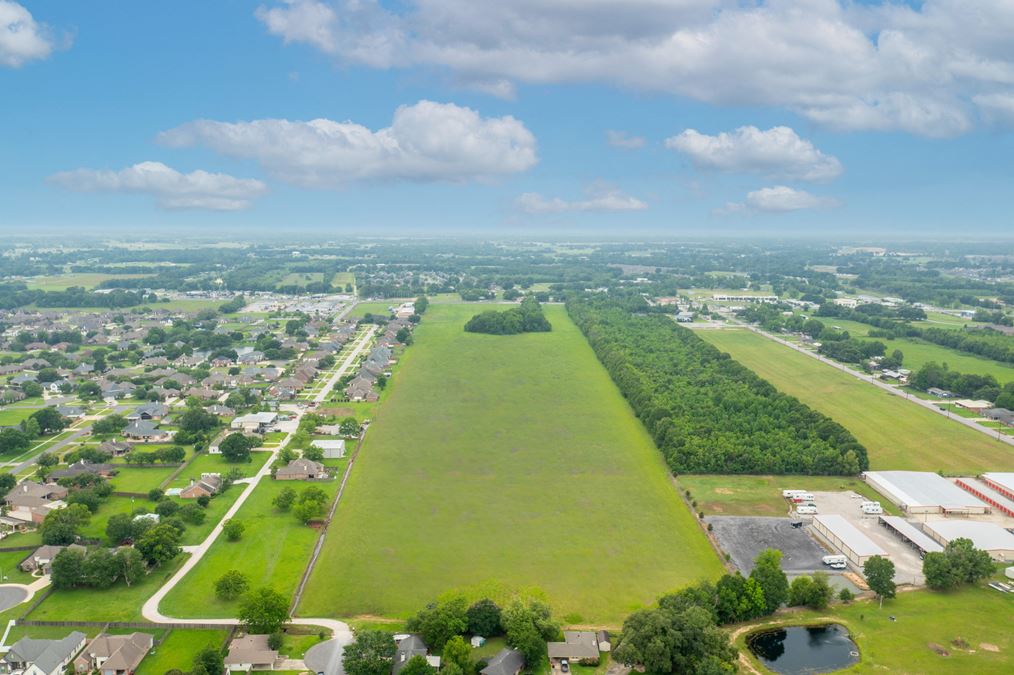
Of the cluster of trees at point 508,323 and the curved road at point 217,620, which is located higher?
the cluster of trees at point 508,323

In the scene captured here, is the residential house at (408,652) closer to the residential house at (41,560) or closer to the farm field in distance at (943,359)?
the residential house at (41,560)

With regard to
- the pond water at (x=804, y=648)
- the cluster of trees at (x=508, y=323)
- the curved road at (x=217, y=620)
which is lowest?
the pond water at (x=804, y=648)

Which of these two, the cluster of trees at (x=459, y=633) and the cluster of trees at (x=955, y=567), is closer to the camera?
the cluster of trees at (x=459, y=633)

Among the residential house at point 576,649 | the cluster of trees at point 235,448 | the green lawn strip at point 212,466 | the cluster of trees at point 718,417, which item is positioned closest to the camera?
the residential house at point 576,649

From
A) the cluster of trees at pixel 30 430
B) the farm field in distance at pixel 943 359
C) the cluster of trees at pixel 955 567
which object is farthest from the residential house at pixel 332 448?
the farm field in distance at pixel 943 359

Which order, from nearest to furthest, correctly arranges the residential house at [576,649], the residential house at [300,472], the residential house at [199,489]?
the residential house at [576,649], the residential house at [199,489], the residential house at [300,472]

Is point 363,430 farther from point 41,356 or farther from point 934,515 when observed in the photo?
point 41,356

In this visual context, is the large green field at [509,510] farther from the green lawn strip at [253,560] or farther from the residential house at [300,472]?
the residential house at [300,472]
